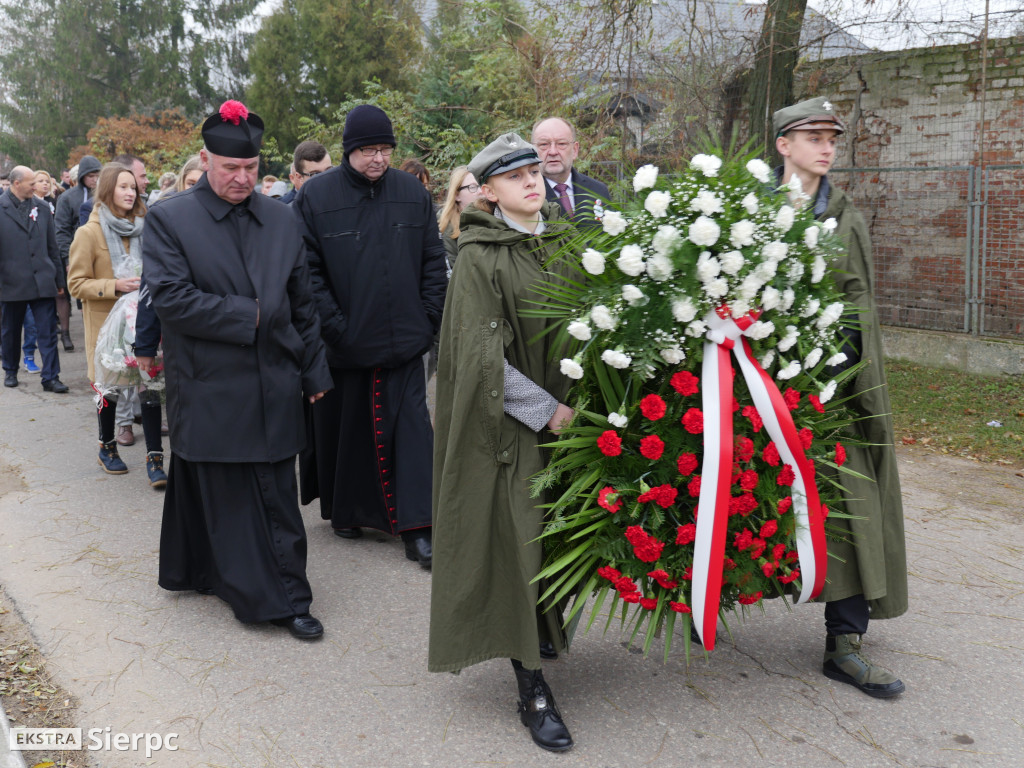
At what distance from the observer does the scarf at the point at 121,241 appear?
6.70m

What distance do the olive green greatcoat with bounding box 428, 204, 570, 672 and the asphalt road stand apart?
0.37m

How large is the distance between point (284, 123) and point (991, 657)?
29.1 m

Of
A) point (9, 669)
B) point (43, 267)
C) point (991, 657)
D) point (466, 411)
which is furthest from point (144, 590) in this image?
point (43, 267)

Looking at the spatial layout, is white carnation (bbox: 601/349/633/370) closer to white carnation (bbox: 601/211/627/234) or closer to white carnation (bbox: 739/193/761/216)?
white carnation (bbox: 601/211/627/234)

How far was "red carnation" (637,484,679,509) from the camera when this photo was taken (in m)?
3.05

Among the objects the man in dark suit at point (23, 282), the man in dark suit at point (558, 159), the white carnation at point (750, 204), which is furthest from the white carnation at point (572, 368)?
the man in dark suit at point (23, 282)

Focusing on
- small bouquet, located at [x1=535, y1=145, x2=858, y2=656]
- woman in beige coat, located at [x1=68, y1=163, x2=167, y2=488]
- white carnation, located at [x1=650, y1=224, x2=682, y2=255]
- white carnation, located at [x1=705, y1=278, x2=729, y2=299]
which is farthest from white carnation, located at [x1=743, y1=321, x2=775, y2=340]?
woman in beige coat, located at [x1=68, y1=163, x2=167, y2=488]

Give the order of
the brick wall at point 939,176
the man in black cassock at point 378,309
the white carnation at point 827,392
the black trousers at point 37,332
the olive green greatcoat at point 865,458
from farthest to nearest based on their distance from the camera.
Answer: the black trousers at point 37,332 < the brick wall at point 939,176 < the man in black cassock at point 378,309 < the olive green greatcoat at point 865,458 < the white carnation at point 827,392

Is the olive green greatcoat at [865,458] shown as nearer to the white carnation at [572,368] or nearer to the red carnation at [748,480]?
the red carnation at [748,480]

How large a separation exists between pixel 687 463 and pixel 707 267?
1.97ft

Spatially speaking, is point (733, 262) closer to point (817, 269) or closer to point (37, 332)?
point (817, 269)

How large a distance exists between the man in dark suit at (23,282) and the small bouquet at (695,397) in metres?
7.94

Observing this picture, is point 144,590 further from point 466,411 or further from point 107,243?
point 107,243

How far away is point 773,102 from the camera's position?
9289 millimetres
